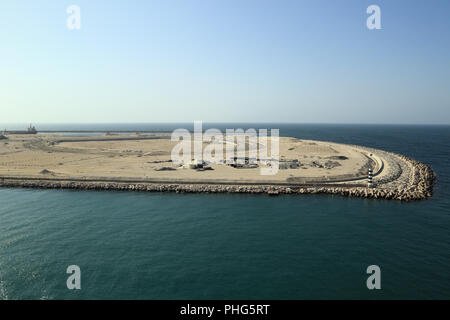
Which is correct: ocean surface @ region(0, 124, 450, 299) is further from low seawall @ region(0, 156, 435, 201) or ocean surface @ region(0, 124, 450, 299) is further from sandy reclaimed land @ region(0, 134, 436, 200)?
sandy reclaimed land @ region(0, 134, 436, 200)

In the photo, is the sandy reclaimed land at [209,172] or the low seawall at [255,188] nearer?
the low seawall at [255,188]

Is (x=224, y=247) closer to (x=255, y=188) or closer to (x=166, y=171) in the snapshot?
(x=255, y=188)

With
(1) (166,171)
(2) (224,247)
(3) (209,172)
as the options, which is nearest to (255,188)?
(3) (209,172)

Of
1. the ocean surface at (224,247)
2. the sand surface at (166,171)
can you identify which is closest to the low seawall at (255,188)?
the ocean surface at (224,247)

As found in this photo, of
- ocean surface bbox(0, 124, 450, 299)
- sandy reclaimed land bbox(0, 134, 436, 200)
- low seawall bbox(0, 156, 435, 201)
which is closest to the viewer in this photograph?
ocean surface bbox(0, 124, 450, 299)

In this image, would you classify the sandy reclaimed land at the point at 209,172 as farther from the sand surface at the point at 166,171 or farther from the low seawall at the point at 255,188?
the low seawall at the point at 255,188

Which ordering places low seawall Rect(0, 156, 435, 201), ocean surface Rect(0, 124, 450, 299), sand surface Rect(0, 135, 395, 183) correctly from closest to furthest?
ocean surface Rect(0, 124, 450, 299) → low seawall Rect(0, 156, 435, 201) → sand surface Rect(0, 135, 395, 183)

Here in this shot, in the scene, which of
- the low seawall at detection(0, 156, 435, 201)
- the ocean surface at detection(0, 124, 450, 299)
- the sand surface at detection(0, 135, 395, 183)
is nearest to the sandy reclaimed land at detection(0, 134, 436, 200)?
the sand surface at detection(0, 135, 395, 183)
